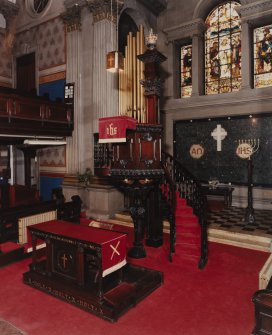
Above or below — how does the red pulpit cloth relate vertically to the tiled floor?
above

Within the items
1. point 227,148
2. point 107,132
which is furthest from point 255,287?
point 227,148

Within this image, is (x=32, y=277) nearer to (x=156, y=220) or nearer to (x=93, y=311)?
(x=93, y=311)

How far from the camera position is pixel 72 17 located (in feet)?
31.2

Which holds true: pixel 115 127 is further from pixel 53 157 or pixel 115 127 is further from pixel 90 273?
pixel 53 157

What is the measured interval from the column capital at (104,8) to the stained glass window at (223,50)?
3.56m

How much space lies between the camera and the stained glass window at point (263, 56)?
9379mm

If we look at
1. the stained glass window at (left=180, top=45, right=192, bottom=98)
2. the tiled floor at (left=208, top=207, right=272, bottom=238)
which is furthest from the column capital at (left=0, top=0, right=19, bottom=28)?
the tiled floor at (left=208, top=207, right=272, bottom=238)

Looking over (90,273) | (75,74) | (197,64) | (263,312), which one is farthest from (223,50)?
(263,312)

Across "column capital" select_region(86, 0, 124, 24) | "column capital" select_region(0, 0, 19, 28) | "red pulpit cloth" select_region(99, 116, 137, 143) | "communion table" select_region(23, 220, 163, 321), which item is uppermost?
"column capital" select_region(0, 0, 19, 28)

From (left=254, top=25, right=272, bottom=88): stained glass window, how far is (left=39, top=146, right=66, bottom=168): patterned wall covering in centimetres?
699

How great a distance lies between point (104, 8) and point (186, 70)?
3.94m

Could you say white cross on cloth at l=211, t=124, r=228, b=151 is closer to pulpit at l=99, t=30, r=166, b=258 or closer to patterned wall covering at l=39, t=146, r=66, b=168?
pulpit at l=99, t=30, r=166, b=258

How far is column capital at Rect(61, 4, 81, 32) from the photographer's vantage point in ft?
30.8

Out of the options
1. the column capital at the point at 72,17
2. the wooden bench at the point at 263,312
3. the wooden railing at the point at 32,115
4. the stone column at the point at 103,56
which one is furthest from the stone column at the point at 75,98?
the wooden bench at the point at 263,312
